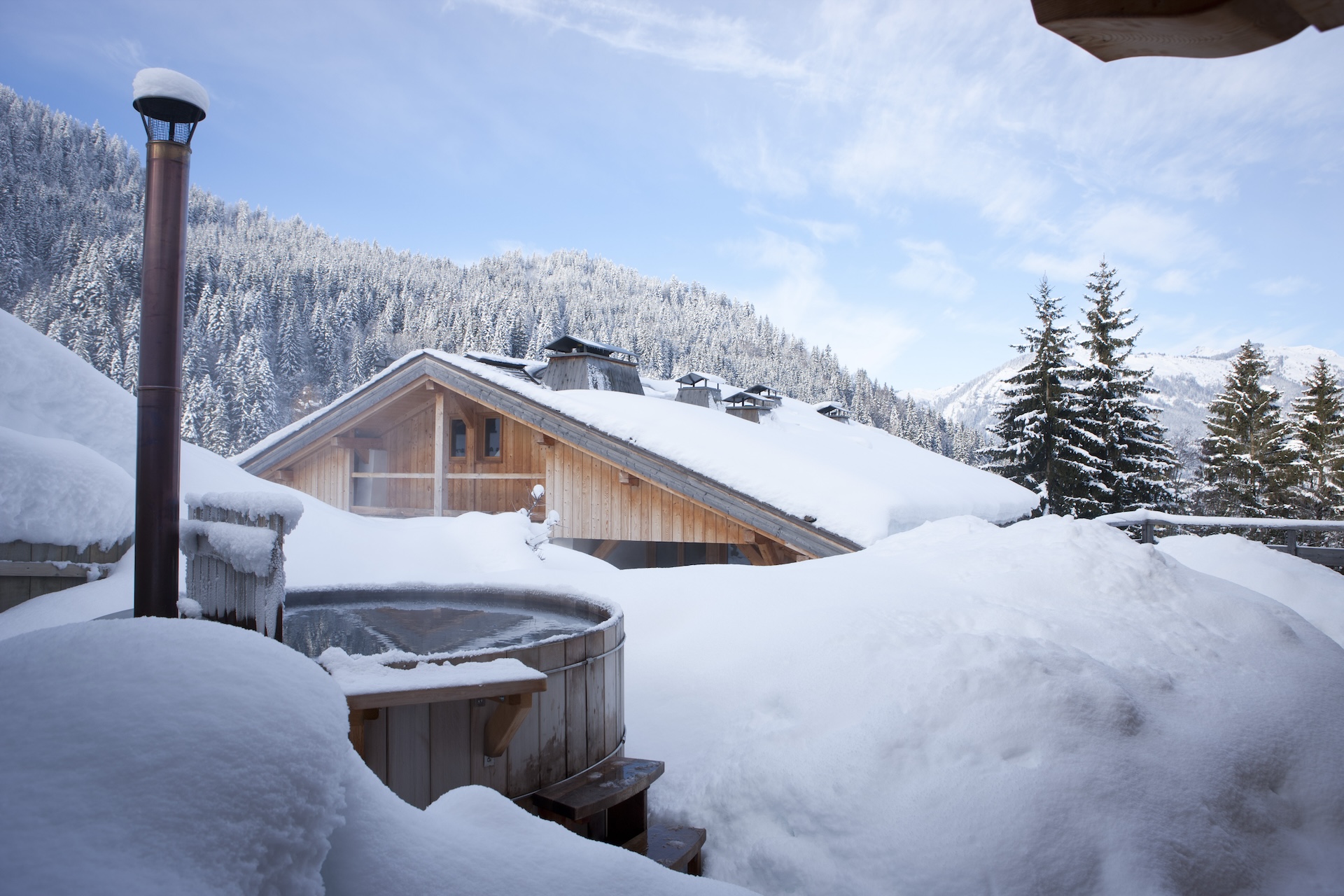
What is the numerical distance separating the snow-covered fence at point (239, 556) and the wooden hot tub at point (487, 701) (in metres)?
0.54

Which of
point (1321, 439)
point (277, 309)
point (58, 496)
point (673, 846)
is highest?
point (277, 309)

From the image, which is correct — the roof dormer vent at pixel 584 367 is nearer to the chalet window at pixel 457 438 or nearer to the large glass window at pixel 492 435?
the chalet window at pixel 457 438

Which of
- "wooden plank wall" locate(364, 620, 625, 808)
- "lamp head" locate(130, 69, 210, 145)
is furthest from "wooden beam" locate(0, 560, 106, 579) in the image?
"wooden plank wall" locate(364, 620, 625, 808)

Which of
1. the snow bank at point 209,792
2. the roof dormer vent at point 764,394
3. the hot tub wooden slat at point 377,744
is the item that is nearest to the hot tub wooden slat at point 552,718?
the hot tub wooden slat at point 377,744

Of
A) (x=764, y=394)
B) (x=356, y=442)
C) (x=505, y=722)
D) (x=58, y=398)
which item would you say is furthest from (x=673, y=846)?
(x=764, y=394)

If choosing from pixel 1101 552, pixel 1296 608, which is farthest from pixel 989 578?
pixel 1296 608

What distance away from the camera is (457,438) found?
1509cm

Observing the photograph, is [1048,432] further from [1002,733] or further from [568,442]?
[1002,733]

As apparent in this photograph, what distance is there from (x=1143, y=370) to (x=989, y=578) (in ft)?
81.0

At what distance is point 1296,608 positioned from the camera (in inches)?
280

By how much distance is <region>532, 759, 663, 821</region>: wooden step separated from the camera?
292cm

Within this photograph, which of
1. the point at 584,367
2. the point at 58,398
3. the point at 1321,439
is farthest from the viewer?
the point at 1321,439

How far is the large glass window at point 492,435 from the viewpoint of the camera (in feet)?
47.5

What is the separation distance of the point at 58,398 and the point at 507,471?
7771 mm
